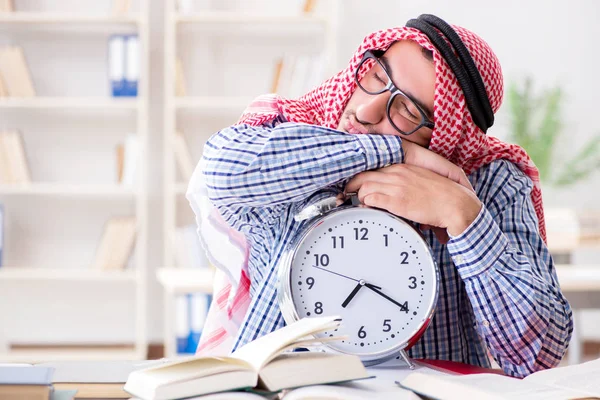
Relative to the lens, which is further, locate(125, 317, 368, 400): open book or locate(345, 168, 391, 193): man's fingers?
locate(345, 168, 391, 193): man's fingers

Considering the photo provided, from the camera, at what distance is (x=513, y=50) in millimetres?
5020

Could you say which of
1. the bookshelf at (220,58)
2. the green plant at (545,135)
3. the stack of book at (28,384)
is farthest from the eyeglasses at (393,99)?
the green plant at (545,135)

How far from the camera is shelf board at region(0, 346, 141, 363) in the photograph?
416 centimetres

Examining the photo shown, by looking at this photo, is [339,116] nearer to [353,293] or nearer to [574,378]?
[353,293]

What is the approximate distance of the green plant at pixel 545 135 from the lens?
15.6 ft

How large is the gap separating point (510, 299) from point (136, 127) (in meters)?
3.73

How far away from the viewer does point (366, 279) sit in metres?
1.06

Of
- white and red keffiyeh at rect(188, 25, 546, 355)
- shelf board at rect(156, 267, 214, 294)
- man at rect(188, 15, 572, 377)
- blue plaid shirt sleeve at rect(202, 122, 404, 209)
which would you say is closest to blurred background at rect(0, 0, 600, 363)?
shelf board at rect(156, 267, 214, 294)

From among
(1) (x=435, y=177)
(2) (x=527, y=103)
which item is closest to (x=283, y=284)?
(1) (x=435, y=177)

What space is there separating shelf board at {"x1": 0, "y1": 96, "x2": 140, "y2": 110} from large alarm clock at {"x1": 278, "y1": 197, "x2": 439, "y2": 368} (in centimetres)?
330

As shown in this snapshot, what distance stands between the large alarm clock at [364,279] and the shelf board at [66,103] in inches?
130

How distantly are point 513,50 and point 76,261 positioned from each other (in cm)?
315

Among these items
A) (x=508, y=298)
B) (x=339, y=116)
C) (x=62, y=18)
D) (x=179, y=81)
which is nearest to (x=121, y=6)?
(x=62, y=18)

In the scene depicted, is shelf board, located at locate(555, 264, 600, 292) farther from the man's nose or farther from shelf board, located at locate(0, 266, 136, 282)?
shelf board, located at locate(0, 266, 136, 282)
